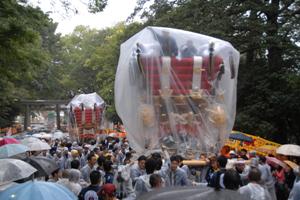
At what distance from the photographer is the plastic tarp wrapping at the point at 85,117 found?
2308 cm

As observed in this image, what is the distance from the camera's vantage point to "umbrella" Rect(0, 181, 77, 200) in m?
4.05

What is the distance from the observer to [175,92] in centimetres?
753

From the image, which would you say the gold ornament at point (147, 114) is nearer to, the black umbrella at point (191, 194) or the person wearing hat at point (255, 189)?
the person wearing hat at point (255, 189)

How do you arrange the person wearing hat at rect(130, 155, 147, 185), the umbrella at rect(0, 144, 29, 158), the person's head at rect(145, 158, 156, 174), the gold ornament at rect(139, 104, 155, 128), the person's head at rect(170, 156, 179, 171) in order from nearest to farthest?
the person's head at rect(145, 158, 156, 174) → the person's head at rect(170, 156, 179, 171) → the gold ornament at rect(139, 104, 155, 128) → the person wearing hat at rect(130, 155, 147, 185) → the umbrella at rect(0, 144, 29, 158)

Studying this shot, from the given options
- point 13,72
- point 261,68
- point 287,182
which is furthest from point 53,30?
point 287,182

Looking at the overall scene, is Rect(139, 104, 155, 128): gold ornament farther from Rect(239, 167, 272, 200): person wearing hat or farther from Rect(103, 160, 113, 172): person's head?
Rect(239, 167, 272, 200): person wearing hat

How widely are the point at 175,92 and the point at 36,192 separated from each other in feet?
12.5

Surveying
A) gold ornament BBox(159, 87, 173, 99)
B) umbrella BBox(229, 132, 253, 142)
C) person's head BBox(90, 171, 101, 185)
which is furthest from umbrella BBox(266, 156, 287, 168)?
umbrella BBox(229, 132, 253, 142)

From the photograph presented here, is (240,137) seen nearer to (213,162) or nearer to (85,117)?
(213,162)

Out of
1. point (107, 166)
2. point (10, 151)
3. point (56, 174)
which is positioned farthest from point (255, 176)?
point (10, 151)

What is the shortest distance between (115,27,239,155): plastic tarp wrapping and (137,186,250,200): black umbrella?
433 centimetres

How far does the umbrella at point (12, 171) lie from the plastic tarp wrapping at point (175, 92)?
7.94 ft

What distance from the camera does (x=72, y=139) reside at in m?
23.8

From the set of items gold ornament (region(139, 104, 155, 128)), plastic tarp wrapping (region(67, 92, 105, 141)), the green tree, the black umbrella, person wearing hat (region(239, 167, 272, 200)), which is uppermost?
the green tree
